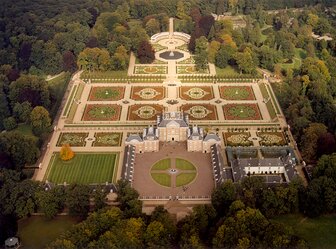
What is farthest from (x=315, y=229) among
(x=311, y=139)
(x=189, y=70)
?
(x=189, y=70)

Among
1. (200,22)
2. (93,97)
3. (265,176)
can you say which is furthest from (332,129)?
(200,22)

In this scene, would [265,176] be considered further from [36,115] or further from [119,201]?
[36,115]

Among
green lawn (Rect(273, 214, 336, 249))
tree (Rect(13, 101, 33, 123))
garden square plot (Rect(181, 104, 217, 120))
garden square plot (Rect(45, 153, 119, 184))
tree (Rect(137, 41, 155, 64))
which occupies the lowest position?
green lawn (Rect(273, 214, 336, 249))

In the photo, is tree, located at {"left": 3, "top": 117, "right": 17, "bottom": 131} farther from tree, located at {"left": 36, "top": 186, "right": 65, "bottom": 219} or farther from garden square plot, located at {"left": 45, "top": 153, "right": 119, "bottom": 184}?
→ tree, located at {"left": 36, "top": 186, "right": 65, "bottom": 219}

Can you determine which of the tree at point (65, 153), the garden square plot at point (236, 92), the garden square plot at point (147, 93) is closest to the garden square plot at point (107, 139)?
the tree at point (65, 153)

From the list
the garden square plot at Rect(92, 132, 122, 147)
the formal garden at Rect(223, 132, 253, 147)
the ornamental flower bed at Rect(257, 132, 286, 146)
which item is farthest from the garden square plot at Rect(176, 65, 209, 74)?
the garden square plot at Rect(92, 132, 122, 147)

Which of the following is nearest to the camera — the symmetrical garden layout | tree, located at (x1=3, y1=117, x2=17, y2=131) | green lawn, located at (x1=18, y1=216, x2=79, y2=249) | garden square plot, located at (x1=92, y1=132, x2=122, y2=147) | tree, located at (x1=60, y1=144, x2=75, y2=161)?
green lawn, located at (x1=18, y1=216, x2=79, y2=249)

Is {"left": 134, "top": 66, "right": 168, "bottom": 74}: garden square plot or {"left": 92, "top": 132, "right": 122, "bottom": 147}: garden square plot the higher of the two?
{"left": 134, "top": 66, "right": 168, "bottom": 74}: garden square plot

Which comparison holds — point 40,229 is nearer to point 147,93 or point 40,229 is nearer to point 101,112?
point 101,112
